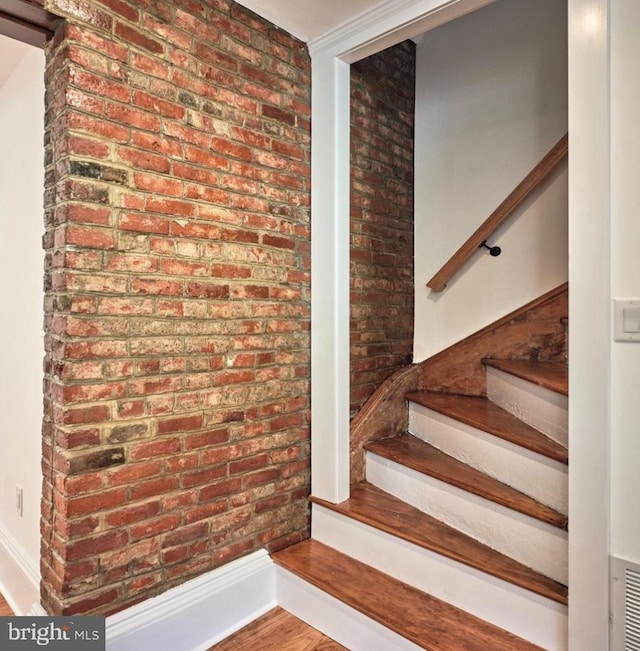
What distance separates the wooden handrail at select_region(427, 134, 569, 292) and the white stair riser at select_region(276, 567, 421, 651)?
5.33ft

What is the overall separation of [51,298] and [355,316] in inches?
51.1

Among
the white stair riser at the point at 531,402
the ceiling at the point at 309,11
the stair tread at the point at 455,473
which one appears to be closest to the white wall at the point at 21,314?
the ceiling at the point at 309,11

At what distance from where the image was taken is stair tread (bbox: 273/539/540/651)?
1400 millimetres

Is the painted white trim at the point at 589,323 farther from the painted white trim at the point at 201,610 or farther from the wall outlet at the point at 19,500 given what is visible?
the wall outlet at the point at 19,500

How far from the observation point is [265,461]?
1855 millimetres

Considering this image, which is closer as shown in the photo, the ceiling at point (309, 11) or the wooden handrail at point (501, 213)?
the ceiling at point (309, 11)

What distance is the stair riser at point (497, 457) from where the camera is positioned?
155 cm

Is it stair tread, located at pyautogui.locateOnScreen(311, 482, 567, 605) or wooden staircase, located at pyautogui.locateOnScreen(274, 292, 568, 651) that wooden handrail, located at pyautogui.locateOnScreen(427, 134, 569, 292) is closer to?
wooden staircase, located at pyautogui.locateOnScreen(274, 292, 568, 651)

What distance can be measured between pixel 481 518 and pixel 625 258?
1.04m

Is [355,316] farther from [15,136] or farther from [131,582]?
[15,136]

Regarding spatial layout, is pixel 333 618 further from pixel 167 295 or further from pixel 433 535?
pixel 167 295

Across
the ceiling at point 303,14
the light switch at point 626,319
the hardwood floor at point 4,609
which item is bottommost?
the hardwood floor at point 4,609

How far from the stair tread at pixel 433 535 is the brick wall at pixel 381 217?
0.44 metres

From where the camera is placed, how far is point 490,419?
1.93 meters
